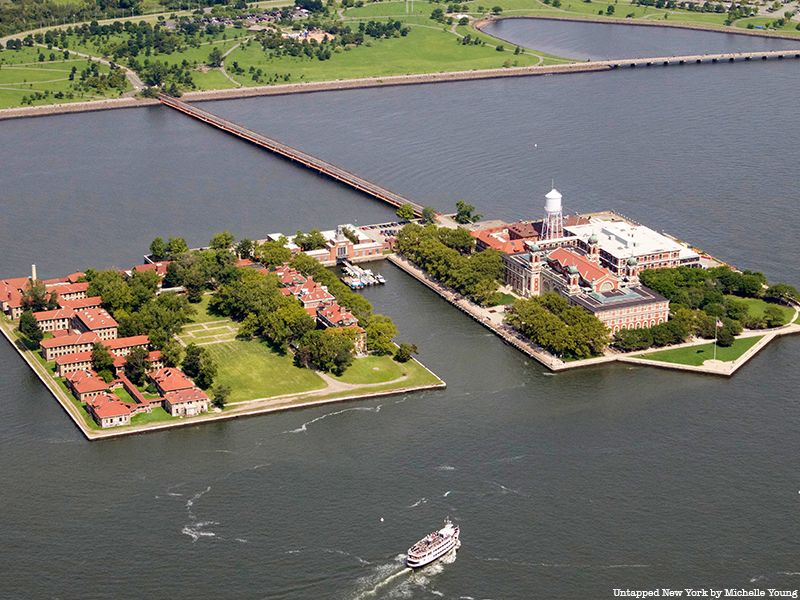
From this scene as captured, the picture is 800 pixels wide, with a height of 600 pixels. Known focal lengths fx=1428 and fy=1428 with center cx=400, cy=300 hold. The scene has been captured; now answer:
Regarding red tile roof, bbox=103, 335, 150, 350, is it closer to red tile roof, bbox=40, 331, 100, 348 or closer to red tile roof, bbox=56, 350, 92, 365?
red tile roof, bbox=40, 331, 100, 348

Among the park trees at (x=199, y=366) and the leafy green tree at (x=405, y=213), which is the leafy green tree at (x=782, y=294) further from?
the park trees at (x=199, y=366)

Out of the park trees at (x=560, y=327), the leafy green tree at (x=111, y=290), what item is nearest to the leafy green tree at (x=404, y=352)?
the park trees at (x=560, y=327)

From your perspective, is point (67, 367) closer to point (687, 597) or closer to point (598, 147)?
point (687, 597)

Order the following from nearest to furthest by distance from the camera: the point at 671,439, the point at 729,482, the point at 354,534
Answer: the point at 354,534 → the point at 729,482 → the point at 671,439

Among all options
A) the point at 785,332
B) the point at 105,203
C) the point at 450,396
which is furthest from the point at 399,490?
the point at 105,203

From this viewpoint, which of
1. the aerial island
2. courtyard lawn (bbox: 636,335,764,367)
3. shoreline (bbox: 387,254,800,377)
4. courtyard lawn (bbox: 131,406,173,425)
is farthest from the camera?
courtyard lawn (bbox: 636,335,764,367)

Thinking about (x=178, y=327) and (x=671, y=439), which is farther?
(x=178, y=327)

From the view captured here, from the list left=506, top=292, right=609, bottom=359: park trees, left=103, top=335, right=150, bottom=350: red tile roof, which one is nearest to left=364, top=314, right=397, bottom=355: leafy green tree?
left=506, top=292, right=609, bottom=359: park trees
